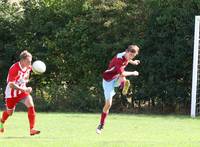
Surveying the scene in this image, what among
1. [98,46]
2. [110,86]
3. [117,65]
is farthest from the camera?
[98,46]

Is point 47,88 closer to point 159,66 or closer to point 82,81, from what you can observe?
point 82,81

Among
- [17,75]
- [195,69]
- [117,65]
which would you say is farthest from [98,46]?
[17,75]

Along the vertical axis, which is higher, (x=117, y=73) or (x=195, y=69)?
(x=195, y=69)

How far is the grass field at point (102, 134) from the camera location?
1148cm

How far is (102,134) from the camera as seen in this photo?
555 inches

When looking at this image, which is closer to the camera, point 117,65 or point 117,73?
point 117,65

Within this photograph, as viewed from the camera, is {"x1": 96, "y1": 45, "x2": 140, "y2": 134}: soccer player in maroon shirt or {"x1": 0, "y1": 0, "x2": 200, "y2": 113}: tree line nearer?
{"x1": 96, "y1": 45, "x2": 140, "y2": 134}: soccer player in maroon shirt

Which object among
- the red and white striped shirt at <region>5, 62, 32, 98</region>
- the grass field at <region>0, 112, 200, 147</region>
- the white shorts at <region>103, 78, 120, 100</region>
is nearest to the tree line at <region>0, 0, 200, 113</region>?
the grass field at <region>0, 112, 200, 147</region>

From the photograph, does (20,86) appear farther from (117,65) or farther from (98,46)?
(98,46)

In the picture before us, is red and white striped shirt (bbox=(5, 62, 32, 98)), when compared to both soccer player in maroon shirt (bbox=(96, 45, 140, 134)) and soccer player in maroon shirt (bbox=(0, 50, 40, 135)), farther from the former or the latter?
soccer player in maroon shirt (bbox=(96, 45, 140, 134))

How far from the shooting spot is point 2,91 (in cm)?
2645

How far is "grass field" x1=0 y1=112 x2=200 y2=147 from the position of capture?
11477 mm

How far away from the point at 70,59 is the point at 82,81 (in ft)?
3.30

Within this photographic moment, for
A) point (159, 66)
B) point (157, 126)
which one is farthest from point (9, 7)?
point (157, 126)
